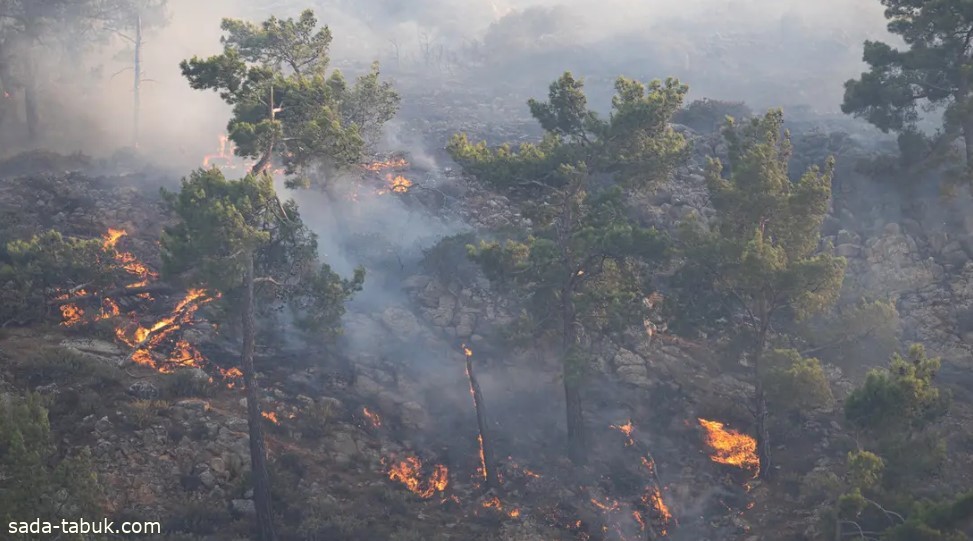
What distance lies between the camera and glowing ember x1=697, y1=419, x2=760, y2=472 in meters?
21.4

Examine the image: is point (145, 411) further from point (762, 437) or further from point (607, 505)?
point (762, 437)

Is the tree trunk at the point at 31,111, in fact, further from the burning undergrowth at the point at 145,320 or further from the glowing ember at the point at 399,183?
the burning undergrowth at the point at 145,320

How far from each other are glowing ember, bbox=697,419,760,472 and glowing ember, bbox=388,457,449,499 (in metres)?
9.06

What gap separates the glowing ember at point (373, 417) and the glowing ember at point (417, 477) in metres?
1.75

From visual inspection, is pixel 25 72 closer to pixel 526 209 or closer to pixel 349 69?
pixel 349 69

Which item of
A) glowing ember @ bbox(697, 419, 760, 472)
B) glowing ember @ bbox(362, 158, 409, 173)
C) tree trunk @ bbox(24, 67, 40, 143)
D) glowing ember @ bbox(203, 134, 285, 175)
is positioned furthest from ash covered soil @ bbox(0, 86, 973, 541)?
tree trunk @ bbox(24, 67, 40, 143)

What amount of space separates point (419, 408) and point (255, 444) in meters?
7.26

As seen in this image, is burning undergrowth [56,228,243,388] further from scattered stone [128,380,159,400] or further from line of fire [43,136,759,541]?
scattered stone [128,380,159,400]

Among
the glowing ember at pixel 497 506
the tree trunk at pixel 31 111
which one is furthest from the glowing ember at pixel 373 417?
the tree trunk at pixel 31 111

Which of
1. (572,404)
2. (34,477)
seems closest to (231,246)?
(34,477)

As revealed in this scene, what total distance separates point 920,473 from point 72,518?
18.3 m

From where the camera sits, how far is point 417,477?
2006 cm

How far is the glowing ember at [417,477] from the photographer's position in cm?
1960
